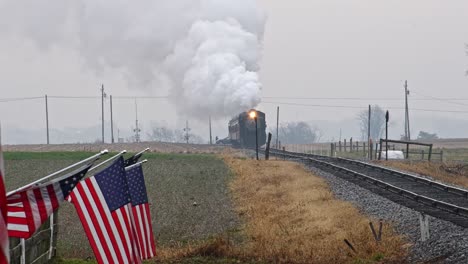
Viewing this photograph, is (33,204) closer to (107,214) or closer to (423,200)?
(107,214)

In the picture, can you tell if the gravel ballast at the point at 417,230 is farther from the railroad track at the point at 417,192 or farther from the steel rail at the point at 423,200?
the steel rail at the point at 423,200

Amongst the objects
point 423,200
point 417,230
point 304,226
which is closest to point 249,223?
point 304,226

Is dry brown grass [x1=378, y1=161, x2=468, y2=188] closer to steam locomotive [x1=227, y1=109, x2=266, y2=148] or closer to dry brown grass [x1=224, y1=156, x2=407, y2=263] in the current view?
dry brown grass [x1=224, y1=156, x2=407, y2=263]

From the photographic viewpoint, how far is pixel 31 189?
5672 millimetres

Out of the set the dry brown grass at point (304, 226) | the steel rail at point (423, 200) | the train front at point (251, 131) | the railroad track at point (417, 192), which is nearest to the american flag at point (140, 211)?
the dry brown grass at point (304, 226)

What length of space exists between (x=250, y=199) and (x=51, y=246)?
43.6ft

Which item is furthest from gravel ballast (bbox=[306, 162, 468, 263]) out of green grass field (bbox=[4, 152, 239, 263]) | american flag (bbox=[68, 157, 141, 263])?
american flag (bbox=[68, 157, 141, 263])

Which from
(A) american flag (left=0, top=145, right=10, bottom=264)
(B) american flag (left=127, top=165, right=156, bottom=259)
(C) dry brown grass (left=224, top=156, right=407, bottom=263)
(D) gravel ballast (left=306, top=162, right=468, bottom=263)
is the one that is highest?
(A) american flag (left=0, top=145, right=10, bottom=264)

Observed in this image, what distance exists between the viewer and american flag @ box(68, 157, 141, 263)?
785 centimetres

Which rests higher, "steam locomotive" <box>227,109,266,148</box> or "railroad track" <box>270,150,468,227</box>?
"steam locomotive" <box>227,109,266,148</box>

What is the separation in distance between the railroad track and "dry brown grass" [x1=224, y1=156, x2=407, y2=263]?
1663 mm

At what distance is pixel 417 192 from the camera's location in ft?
76.8

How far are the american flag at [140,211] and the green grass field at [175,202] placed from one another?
5668 mm

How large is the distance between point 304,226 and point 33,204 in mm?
13738
